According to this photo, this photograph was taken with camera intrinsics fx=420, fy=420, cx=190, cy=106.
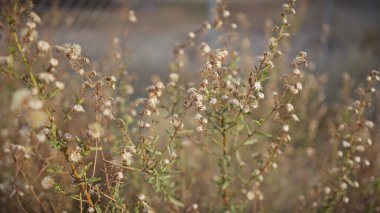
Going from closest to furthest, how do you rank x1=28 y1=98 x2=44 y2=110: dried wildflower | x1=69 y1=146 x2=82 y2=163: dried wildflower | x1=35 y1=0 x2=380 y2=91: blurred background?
x1=28 y1=98 x2=44 y2=110: dried wildflower
x1=69 y1=146 x2=82 y2=163: dried wildflower
x1=35 y1=0 x2=380 y2=91: blurred background

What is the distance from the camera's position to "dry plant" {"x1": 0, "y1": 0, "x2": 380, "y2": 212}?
1.72m

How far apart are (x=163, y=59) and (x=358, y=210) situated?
5881 millimetres

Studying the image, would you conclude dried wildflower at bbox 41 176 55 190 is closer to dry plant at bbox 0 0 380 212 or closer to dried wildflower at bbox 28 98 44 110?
dry plant at bbox 0 0 380 212

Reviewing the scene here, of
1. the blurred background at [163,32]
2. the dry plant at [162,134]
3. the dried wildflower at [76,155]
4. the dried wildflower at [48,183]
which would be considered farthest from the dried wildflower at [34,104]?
the blurred background at [163,32]

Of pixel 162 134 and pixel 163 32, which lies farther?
pixel 163 32

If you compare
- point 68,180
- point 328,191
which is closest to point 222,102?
point 328,191

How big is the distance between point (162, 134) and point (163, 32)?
719 centimetres

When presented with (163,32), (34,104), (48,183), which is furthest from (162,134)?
(163,32)

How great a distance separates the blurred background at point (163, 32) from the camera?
426cm

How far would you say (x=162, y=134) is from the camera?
14.0ft

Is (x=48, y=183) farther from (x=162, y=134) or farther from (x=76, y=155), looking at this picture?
(x=162, y=134)

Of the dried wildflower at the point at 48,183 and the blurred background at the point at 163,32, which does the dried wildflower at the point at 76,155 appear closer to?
the dried wildflower at the point at 48,183

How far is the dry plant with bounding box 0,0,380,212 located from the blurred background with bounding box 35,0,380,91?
0.58m

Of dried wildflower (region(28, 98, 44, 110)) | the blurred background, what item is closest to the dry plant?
dried wildflower (region(28, 98, 44, 110))
